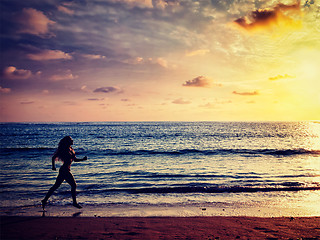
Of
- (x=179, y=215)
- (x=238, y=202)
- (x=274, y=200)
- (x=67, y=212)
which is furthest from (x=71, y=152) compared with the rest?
(x=274, y=200)

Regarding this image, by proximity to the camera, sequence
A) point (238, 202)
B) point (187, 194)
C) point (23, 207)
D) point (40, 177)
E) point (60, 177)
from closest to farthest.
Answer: point (60, 177)
point (23, 207)
point (238, 202)
point (187, 194)
point (40, 177)

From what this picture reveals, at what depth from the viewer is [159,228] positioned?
575 cm

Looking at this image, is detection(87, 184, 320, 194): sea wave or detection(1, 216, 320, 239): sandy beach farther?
detection(87, 184, 320, 194): sea wave

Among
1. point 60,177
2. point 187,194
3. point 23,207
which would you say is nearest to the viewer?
point 60,177

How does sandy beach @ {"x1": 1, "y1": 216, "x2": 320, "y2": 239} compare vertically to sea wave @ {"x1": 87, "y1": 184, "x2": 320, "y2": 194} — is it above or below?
above

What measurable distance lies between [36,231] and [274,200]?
8.57 metres

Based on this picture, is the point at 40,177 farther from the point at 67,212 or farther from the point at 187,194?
the point at 187,194

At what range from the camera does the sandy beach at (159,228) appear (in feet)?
17.2

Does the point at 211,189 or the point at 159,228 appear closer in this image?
the point at 159,228

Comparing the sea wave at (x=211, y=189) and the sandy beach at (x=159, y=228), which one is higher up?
the sandy beach at (x=159, y=228)

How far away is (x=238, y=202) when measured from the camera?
333 inches

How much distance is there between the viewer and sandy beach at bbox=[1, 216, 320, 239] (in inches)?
206

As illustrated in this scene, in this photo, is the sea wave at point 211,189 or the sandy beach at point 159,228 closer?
the sandy beach at point 159,228

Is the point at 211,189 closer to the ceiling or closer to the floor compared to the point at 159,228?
closer to the floor
